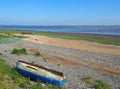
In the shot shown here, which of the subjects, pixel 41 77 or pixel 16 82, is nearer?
pixel 16 82

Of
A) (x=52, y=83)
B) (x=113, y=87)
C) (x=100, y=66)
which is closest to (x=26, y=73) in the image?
(x=52, y=83)

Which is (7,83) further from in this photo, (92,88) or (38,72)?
(92,88)

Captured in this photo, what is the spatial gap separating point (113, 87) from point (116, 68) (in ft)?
25.5

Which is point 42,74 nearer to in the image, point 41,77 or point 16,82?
point 41,77

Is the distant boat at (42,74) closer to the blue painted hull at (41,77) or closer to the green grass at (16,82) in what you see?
the blue painted hull at (41,77)

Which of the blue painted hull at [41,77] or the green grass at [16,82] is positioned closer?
the green grass at [16,82]

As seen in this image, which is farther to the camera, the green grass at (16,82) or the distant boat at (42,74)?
the distant boat at (42,74)

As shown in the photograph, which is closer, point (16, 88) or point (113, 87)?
point (16, 88)

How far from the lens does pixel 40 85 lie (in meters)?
14.5

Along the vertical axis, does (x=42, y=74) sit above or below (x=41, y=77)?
above

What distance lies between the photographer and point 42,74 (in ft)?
50.0

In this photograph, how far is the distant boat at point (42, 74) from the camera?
14.9 meters

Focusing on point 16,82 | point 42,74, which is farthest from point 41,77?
point 16,82

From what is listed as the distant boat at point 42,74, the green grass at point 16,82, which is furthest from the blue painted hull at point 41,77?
the green grass at point 16,82
